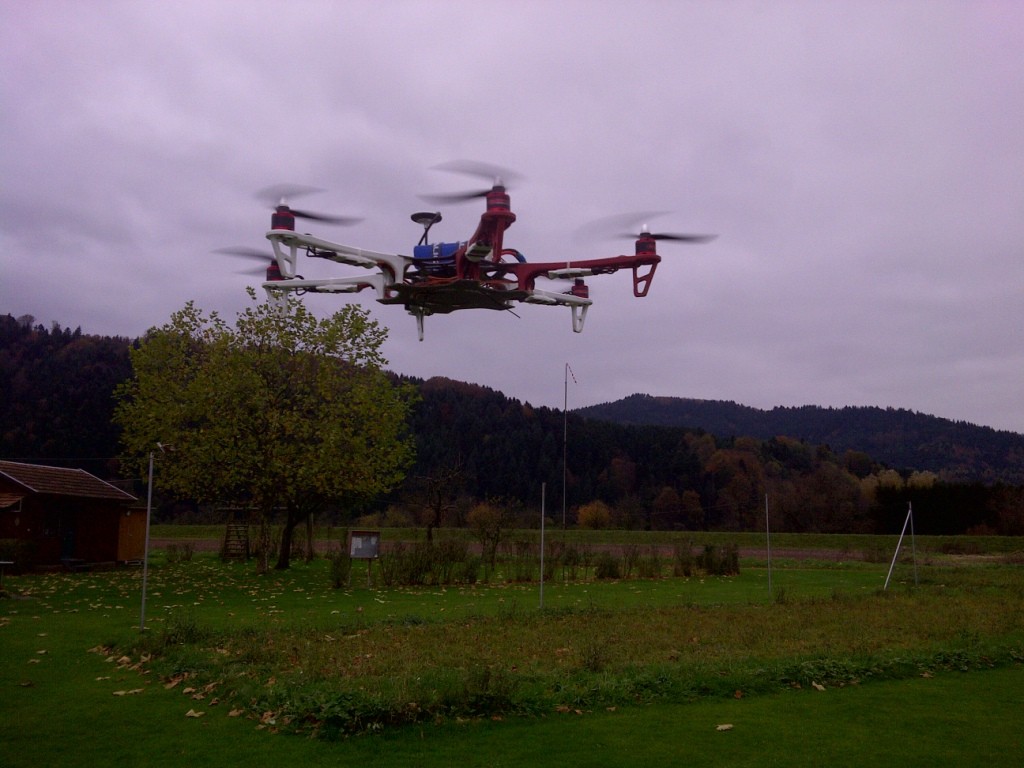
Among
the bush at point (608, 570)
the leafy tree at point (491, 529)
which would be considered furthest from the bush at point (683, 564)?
the leafy tree at point (491, 529)

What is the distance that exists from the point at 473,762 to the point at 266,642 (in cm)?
593

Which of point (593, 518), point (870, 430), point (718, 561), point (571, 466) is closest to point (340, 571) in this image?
point (718, 561)

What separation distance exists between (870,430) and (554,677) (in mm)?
140246

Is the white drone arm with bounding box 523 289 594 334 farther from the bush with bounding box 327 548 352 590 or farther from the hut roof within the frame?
the hut roof

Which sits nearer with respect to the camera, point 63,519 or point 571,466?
point 63,519

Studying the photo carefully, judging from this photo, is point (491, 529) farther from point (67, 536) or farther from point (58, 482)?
point (58, 482)

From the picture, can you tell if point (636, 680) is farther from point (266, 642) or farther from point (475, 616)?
point (475, 616)

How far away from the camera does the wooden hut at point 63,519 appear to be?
28188mm

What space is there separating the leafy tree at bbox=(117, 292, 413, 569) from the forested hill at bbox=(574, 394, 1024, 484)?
3323 inches

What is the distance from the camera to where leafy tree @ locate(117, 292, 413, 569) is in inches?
996

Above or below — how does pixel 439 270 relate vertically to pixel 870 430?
below

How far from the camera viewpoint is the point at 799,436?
14600 cm

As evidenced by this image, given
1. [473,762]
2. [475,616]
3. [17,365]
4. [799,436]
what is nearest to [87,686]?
[473,762]

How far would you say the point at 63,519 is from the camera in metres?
30.9
